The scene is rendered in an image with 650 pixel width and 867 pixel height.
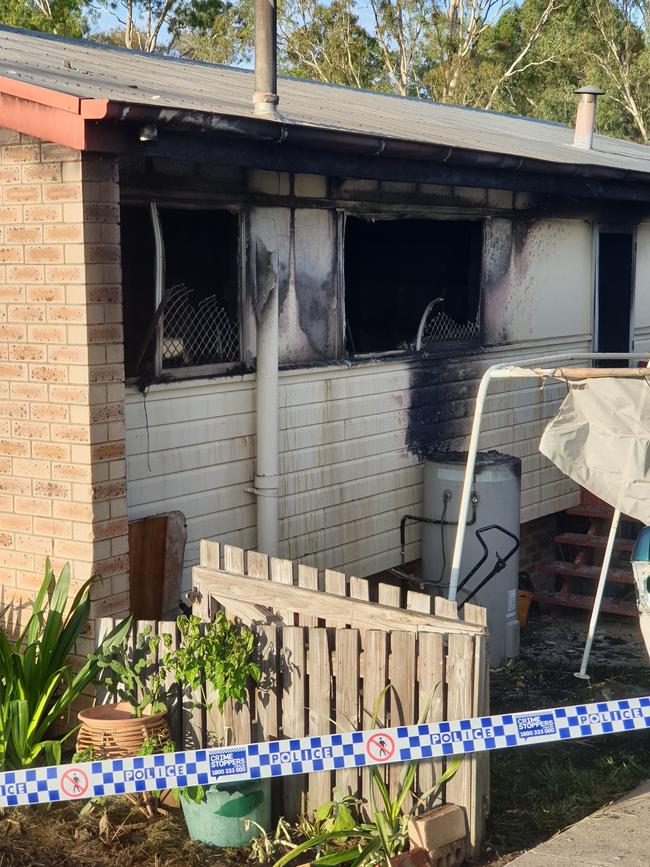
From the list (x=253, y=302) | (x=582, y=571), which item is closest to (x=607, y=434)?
(x=253, y=302)

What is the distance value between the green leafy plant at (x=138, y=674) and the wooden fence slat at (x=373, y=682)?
0.95 m

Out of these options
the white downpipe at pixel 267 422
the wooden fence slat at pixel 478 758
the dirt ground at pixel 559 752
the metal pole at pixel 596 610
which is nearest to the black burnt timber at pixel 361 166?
the white downpipe at pixel 267 422

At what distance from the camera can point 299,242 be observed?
7.41 meters

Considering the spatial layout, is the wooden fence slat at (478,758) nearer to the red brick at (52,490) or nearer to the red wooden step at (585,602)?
the red brick at (52,490)

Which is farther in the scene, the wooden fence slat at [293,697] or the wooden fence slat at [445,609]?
the wooden fence slat at [293,697]

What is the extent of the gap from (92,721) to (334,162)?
358cm

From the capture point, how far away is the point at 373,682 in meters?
5.01

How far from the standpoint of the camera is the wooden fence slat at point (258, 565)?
18.1 ft

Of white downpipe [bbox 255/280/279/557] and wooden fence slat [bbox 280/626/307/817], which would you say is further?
white downpipe [bbox 255/280/279/557]

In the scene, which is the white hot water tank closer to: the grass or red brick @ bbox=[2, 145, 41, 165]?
the grass

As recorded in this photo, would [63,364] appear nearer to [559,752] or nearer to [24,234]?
[24,234]

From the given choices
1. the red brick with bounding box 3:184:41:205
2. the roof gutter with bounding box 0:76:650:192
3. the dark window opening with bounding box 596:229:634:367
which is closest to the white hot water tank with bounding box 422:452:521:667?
the roof gutter with bounding box 0:76:650:192

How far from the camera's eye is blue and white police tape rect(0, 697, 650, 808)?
4.82m

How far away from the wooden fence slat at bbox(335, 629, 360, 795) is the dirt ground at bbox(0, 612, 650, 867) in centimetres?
53
